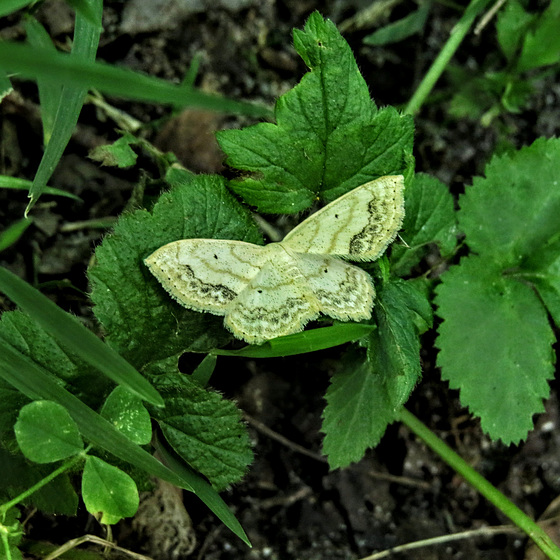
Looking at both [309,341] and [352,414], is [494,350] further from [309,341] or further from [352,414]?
[309,341]

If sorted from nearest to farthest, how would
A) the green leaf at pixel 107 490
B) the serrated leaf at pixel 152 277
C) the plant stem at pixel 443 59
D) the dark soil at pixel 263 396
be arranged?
the green leaf at pixel 107 490 → the serrated leaf at pixel 152 277 → the dark soil at pixel 263 396 → the plant stem at pixel 443 59

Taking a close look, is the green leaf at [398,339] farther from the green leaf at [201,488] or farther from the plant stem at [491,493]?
the green leaf at [201,488]

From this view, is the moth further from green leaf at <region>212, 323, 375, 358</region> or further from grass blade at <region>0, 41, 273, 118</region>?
grass blade at <region>0, 41, 273, 118</region>

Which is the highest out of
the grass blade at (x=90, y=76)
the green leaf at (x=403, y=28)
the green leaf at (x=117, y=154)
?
the grass blade at (x=90, y=76)

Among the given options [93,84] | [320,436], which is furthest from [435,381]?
[93,84]

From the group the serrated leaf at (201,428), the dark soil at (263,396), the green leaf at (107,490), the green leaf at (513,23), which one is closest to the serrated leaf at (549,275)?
the dark soil at (263,396)

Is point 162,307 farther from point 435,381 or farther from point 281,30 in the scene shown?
point 281,30

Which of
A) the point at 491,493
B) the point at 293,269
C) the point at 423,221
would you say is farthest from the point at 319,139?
the point at 491,493
